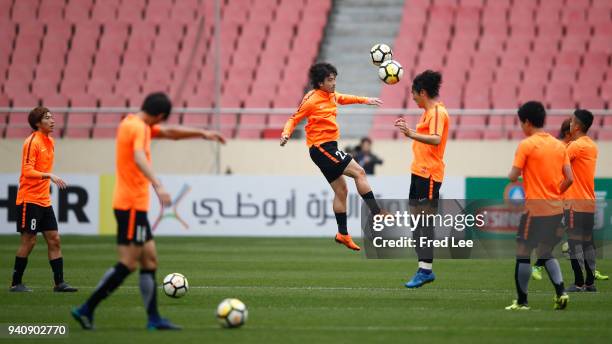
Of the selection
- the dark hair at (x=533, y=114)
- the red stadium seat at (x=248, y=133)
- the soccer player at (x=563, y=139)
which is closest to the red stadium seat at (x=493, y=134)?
the red stadium seat at (x=248, y=133)

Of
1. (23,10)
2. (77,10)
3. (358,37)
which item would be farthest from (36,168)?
(23,10)

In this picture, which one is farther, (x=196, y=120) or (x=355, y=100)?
(x=196, y=120)

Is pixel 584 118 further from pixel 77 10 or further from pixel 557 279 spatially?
pixel 77 10

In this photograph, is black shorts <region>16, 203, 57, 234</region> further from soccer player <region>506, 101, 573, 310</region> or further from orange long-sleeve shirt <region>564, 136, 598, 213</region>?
orange long-sleeve shirt <region>564, 136, 598, 213</region>

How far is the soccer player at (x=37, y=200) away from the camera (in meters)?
13.7

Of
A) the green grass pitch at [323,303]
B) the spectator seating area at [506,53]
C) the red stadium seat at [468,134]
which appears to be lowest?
the green grass pitch at [323,303]

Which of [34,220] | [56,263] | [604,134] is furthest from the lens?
[604,134]

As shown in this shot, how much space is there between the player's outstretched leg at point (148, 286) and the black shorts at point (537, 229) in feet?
11.6

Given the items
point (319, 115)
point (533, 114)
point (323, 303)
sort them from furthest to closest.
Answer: point (319, 115), point (323, 303), point (533, 114)

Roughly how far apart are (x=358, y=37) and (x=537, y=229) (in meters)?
20.9

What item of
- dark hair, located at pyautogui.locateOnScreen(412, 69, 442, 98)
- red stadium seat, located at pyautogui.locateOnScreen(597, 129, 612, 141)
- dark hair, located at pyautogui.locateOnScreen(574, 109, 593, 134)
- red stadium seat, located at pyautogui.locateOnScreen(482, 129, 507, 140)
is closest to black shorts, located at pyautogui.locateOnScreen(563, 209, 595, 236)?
dark hair, located at pyautogui.locateOnScreen(574, 109, 593, 134)

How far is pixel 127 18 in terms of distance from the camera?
31.7 meters

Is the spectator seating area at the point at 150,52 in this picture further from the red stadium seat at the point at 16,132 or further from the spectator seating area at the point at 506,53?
the spectator seating area at the point at 506,53

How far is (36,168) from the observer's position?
45.2 feet
